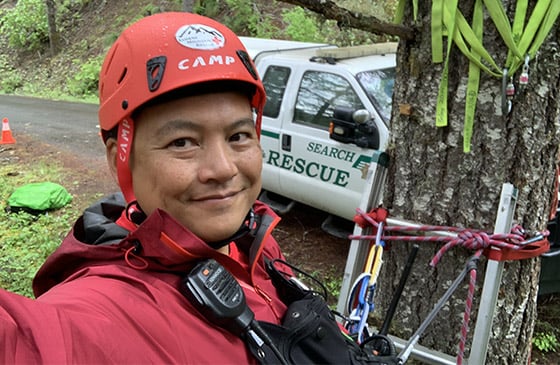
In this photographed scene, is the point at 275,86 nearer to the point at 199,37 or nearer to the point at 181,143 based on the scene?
the point at 199,37

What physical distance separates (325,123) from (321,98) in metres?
0.31

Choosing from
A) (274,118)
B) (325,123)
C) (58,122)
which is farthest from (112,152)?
(58,122)

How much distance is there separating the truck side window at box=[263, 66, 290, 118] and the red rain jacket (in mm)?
4754

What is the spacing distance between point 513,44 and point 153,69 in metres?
1.29

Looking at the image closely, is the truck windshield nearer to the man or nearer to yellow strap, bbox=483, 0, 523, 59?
yellow strap, bbox=483, 0, 523, 59

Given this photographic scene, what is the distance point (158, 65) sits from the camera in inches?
51.6

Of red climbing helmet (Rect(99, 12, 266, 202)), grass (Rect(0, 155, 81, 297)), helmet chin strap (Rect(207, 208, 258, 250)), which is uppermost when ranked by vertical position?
red climbing helmet (Rect(99, 12, 266, 202))

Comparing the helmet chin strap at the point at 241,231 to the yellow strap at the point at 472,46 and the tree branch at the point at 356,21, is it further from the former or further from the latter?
the yellow strap at the point at 472,46

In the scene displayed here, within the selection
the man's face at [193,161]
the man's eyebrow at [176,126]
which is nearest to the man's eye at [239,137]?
the man's face at [193,161]

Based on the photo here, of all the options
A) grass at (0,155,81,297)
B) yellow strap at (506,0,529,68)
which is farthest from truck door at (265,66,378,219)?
yellow strap at (506,0,529,68)

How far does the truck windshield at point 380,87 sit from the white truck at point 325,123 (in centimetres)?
1

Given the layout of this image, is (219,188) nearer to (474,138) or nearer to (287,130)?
(474,138)

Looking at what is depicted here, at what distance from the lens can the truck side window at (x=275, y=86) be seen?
6.11m

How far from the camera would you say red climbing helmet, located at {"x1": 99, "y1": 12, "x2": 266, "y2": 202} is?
129 cm
